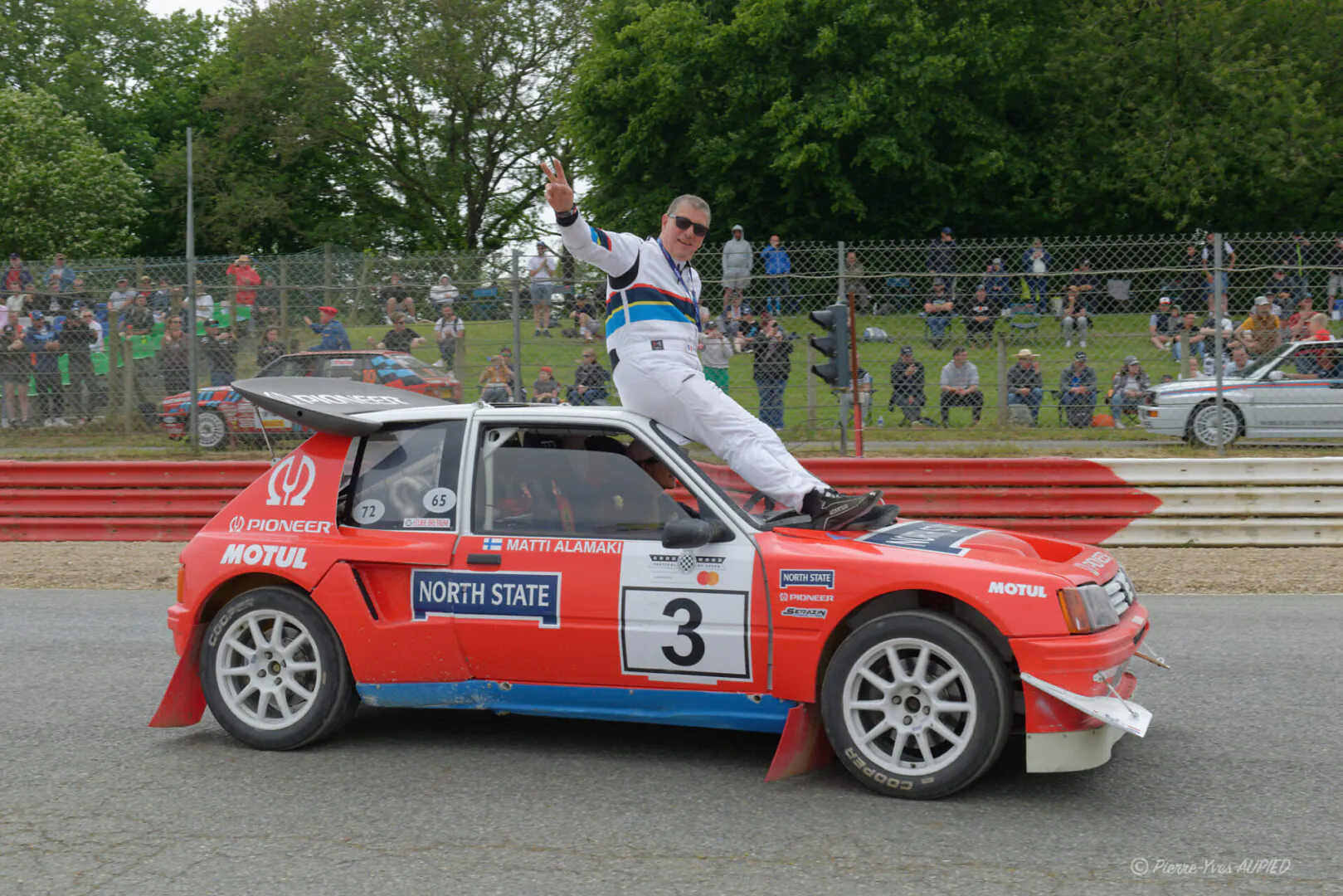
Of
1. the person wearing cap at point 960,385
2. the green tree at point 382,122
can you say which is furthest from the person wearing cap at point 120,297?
the green tree at point 382,122

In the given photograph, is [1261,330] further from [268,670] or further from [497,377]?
[268,670]

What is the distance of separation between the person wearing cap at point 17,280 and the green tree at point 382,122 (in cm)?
3756

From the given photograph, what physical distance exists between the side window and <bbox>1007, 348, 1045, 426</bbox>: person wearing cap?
845cm

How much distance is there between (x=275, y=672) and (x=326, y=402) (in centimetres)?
114

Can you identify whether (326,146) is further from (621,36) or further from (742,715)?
(742,715)

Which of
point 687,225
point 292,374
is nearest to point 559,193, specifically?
point 687,225

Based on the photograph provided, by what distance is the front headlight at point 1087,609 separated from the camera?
4.53 meters

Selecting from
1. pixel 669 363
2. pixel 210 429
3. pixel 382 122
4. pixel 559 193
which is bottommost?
pixel 210 429

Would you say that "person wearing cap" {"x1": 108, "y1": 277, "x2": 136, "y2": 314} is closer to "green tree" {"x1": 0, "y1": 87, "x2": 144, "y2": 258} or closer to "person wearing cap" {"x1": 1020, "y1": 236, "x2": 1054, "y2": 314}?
"person wearing cap" {"x1": 1020, "y1": 236, "x2": 1054, "y2": 314}

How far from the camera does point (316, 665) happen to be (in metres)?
5.34

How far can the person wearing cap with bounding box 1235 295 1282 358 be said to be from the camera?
1287 centimetres

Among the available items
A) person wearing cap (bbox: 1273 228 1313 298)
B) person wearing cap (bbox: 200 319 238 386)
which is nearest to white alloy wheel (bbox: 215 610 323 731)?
person wearing cap (bbox: 200 319 238 386)

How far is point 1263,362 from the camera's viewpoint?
12859 millimetres

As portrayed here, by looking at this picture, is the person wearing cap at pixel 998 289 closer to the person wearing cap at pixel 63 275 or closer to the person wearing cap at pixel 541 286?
the person wearing cap at pixel 541 286
